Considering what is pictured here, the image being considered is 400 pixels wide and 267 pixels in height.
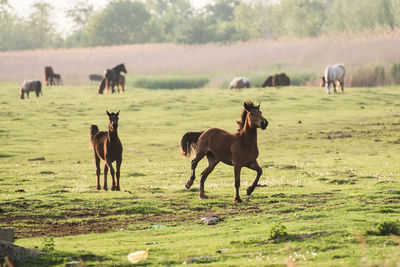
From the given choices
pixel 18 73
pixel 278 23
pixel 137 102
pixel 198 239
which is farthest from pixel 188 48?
pixel 278 23

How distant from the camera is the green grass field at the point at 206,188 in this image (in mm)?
9375

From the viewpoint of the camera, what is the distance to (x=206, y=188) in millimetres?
17484

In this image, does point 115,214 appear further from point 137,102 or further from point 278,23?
point 278,23

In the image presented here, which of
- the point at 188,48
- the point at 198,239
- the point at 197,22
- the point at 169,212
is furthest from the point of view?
the point at 197,22

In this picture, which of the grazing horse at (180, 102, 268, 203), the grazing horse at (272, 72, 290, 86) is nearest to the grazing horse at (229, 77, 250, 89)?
the grazing horse at (272, 72, 290, 86)

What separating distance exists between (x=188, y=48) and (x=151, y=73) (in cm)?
723

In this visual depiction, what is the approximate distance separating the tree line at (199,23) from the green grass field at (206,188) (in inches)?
2282

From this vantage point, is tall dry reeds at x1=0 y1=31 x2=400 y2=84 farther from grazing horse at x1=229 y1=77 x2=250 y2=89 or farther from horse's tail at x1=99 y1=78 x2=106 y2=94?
horse's tail at x1=99 y1=78 x2=106 y2=94

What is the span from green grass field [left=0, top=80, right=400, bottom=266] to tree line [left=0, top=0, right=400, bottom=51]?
190 ft

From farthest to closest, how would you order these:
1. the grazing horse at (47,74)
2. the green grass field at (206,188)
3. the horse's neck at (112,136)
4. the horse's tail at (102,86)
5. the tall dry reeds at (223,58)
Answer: the grazing horse at (47,74), the tall dry reeds at (223,58), the horse's tail at (102,86), the horse's neck at (112,136), the green grass field at (206,188)

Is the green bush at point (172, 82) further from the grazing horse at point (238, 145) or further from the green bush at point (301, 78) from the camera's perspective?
the grazing horse at point (238, 145)

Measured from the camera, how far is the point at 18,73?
60.8 metres

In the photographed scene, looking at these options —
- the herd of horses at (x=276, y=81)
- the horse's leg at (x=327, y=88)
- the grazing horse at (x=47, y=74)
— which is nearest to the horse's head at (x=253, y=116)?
the horse's leg at (x=327, y=88)

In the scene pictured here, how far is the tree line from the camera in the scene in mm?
100125
